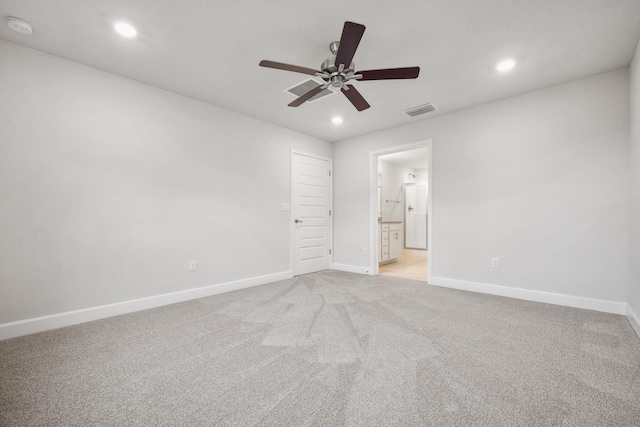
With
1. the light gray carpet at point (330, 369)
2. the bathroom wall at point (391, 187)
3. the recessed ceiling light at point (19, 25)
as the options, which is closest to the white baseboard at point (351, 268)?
the light gray carpet at point (330, 369)

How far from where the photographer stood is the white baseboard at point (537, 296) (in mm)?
2756

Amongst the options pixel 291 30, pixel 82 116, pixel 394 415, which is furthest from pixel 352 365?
pixel 82 116

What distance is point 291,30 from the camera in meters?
2.17

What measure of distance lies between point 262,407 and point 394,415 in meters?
0.70

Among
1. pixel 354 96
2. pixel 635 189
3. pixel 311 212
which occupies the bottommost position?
pixel 311 212

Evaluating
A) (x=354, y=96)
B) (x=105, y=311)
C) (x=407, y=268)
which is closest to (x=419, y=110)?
(x=354, y=96)

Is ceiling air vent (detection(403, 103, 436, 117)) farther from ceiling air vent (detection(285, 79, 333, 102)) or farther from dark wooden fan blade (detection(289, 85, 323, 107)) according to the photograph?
dark wooden fan blade (detection(289, 85, 323, 107))

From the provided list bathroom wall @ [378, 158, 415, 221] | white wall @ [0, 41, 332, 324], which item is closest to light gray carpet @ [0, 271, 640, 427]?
white wall @ [0, 41, 332, 324]

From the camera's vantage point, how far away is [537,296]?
315 cm

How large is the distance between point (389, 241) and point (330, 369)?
4.27 m

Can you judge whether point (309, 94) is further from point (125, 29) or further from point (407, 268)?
point (407, 268)

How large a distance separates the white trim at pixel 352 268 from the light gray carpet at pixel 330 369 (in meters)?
1.85

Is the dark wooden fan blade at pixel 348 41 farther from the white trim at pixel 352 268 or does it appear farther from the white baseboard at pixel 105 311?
the white trim at pixel 352 268

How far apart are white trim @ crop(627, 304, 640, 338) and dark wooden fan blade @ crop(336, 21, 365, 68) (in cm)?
333
